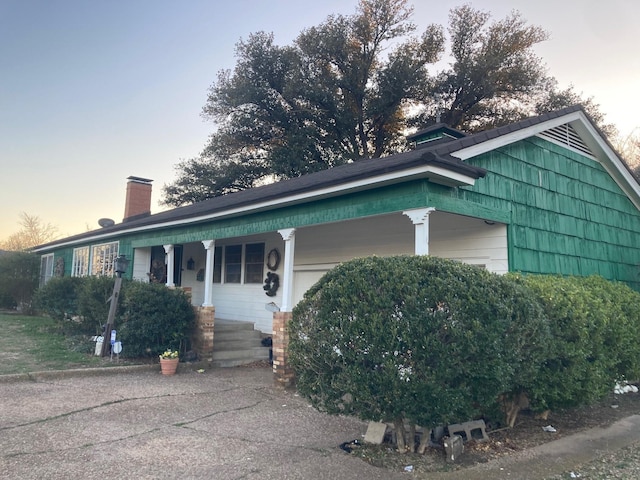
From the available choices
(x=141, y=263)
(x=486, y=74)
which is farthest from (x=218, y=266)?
(x=486, y=74)

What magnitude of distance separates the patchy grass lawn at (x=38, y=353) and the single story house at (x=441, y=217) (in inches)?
96.6

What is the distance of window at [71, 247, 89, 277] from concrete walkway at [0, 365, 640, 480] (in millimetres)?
10195

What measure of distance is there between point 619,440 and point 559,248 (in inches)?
175

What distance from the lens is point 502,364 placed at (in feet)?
12.1

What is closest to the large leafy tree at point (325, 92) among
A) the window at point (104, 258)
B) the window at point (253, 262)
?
the window at point (104, 258)

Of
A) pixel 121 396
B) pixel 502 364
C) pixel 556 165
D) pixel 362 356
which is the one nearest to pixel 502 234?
pixel 556 165

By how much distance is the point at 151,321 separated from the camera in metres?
8.71

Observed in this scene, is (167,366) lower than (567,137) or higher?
lower

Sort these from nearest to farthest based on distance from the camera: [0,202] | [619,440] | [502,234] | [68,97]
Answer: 1. [619,440]
2. [502,234]
3. [68,97]
4. [0,202]

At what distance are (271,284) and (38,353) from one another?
16.5ft

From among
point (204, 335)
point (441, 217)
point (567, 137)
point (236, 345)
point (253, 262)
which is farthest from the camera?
point (253, 262)

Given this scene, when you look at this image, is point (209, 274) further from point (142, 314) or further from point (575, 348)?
point (575, 348)

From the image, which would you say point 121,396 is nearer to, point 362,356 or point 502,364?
point 362,356

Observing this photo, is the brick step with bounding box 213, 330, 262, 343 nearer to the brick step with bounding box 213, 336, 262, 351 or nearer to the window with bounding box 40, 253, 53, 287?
the brick step with bounding box 213, 336, 262, 351
